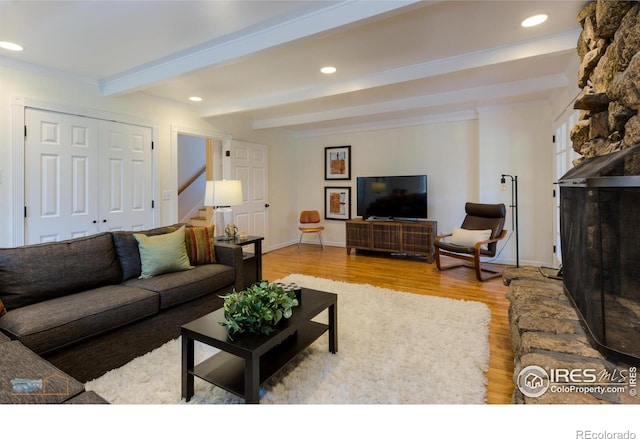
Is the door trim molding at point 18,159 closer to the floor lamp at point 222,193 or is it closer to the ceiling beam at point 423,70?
the floor lamp at point 222,193

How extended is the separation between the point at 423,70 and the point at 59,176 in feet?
12.7

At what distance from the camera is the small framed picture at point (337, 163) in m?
6.01

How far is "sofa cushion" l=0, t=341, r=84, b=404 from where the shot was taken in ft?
3.56

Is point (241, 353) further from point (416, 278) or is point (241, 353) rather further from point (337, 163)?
point (337, 163)

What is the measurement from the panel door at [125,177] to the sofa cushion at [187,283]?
1618 mm

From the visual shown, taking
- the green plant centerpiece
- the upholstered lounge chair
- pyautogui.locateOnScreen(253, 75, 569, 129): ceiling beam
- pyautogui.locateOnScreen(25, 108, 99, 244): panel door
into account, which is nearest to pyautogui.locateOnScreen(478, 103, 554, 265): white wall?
the upholstered lounge chair

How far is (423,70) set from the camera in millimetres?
3166

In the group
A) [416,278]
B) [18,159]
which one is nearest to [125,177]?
[18,159]

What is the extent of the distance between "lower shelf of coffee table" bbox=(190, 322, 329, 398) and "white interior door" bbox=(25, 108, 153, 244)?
269 cm

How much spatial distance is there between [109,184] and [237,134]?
2154 millimetres

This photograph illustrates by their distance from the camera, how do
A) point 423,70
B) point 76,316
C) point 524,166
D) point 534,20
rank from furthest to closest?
1. point 524,166
2. point 423,70
3. point 534,20
4. point 76,316

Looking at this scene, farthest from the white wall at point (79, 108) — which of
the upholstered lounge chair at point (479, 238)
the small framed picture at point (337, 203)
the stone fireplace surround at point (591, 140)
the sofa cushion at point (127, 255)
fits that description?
the stone fireplace surround at point (591, 140)

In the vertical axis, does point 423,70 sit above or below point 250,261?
above
